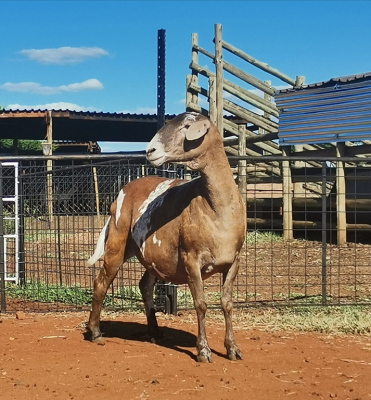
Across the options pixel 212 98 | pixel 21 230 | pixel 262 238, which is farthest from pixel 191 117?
pixel 212 98

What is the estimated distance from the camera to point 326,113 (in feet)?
49.5

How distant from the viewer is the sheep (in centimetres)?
566

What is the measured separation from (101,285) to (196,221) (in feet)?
5.25

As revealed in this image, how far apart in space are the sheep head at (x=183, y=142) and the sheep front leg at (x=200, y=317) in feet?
3.34

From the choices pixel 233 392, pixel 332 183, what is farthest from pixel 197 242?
pixel 332 183

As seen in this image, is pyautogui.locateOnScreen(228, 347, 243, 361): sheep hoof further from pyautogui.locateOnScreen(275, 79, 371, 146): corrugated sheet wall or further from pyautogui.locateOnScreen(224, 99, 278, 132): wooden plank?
pyautogui.locateOnScreen(224, 99, 278, 132): wooden plank

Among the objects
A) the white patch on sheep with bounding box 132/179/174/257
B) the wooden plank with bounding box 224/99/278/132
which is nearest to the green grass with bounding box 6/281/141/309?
the white patch on sheep with bounding box 132/179/174/257

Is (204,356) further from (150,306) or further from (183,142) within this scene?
(183,142)

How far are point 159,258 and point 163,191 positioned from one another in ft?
2.54

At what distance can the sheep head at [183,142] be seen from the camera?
550 centimetres

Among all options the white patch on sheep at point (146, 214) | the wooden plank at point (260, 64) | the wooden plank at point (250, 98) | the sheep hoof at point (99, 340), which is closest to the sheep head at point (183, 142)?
the white patch on sheep at point (146, 214)

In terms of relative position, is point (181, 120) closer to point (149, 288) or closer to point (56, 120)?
point (149, 288)

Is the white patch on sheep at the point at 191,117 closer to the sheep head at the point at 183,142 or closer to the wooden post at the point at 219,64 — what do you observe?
the sheep head at the point at 183,142

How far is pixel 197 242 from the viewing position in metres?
5.86
